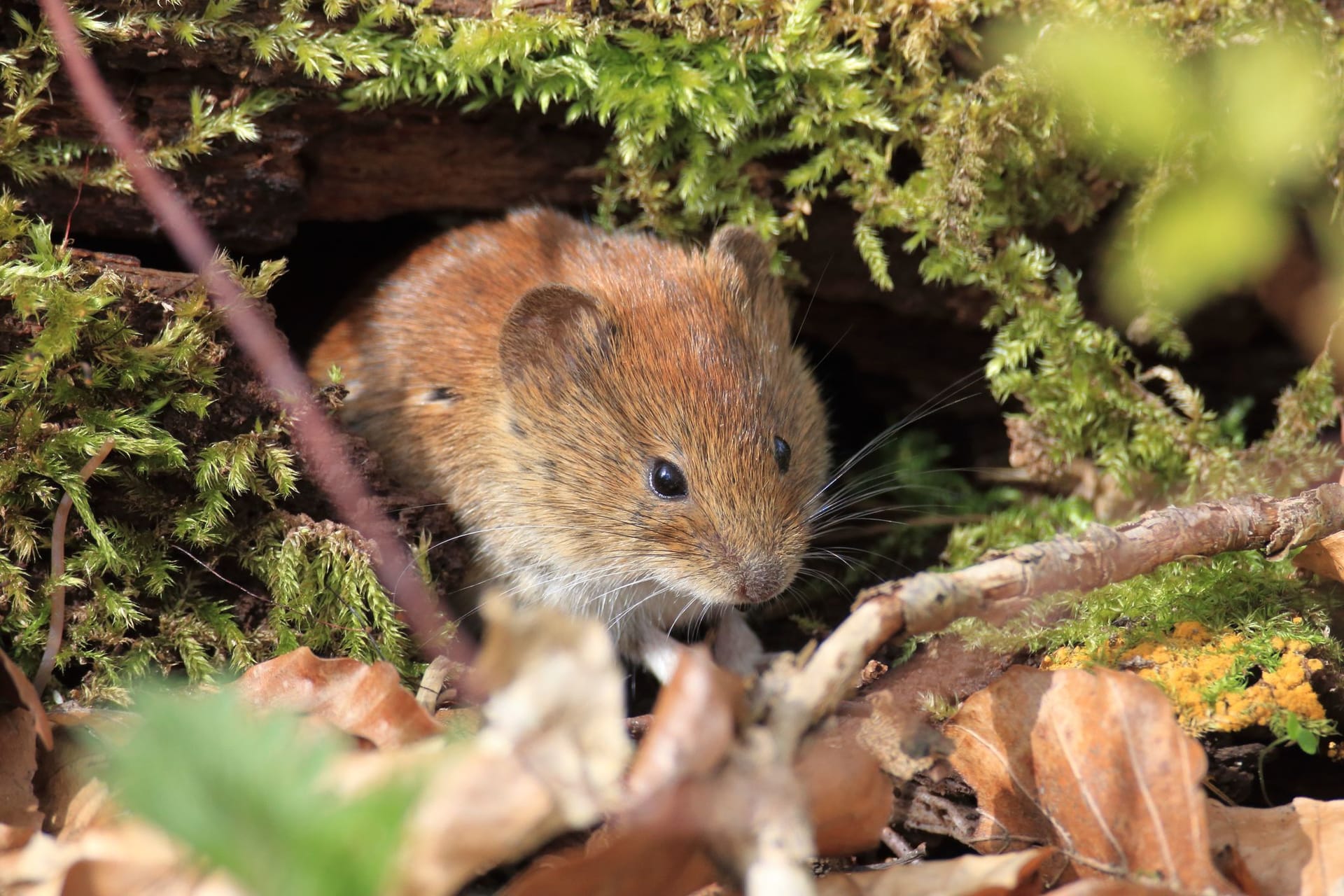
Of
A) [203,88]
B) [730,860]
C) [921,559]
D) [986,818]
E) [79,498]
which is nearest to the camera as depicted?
[730,860]

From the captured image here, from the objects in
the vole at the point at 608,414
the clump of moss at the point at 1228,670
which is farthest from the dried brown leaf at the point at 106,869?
the clump of moss at the point at 1228,670

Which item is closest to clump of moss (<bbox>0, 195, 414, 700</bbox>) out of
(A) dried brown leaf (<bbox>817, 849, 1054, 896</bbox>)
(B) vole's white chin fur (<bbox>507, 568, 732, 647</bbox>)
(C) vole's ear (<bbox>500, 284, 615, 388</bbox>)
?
(B) vole's white chin fur (<bbox>507, 568, 732, 647</bbox>)

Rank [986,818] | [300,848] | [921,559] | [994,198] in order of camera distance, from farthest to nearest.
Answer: [921,559]
[994,198]
[986,818]
[300,848]

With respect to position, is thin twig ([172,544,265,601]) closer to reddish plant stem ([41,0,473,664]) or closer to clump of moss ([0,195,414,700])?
clump of moss ([0,195,414,700])

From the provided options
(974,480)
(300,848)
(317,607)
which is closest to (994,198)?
(974,480)

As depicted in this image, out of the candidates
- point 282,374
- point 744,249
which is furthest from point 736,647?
point 282,374

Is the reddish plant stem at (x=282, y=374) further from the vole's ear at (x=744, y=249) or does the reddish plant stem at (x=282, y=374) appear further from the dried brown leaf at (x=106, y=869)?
the vole's ear at (x=744, y=249)

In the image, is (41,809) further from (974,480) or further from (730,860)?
(974,480)
